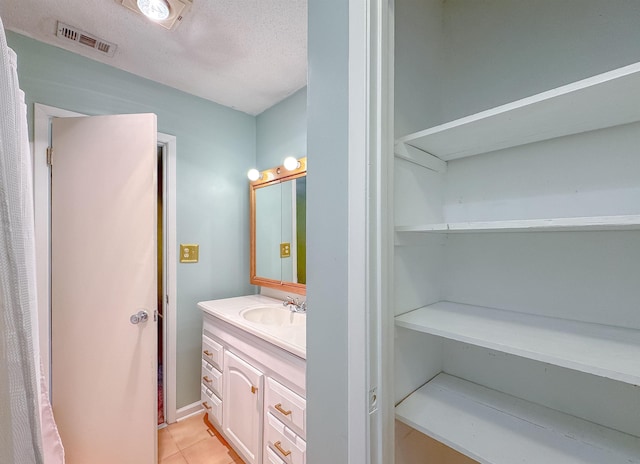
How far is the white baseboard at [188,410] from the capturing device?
6.35ft

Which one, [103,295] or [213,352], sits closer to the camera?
[103,295]

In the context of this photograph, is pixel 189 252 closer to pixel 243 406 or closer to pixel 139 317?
pixel 139 317

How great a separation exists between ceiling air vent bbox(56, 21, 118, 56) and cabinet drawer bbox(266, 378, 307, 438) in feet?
6.45

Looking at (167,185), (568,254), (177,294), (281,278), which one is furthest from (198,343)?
(568,254)

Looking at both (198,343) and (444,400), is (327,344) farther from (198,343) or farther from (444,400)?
(198,343)

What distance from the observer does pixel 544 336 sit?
0.67m

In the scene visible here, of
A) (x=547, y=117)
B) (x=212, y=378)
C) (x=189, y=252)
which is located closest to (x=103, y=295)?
(x=189, y=252)

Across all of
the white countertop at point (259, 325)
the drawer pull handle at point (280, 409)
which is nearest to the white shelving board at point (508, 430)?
the white countertop at point (259, 325)

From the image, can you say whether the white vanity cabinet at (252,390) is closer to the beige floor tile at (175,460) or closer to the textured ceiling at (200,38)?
the beige floor tile at (175,460)

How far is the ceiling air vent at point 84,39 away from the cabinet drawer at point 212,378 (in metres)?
1.96

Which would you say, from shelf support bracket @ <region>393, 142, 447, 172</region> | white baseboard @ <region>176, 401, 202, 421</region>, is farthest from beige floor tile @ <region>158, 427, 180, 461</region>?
shelf support bracket @ <region>393, 142, 447, 172</region>

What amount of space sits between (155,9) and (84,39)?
543 millimetres

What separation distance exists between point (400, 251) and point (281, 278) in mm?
1327

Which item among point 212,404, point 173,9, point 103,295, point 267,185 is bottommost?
point 212,404
